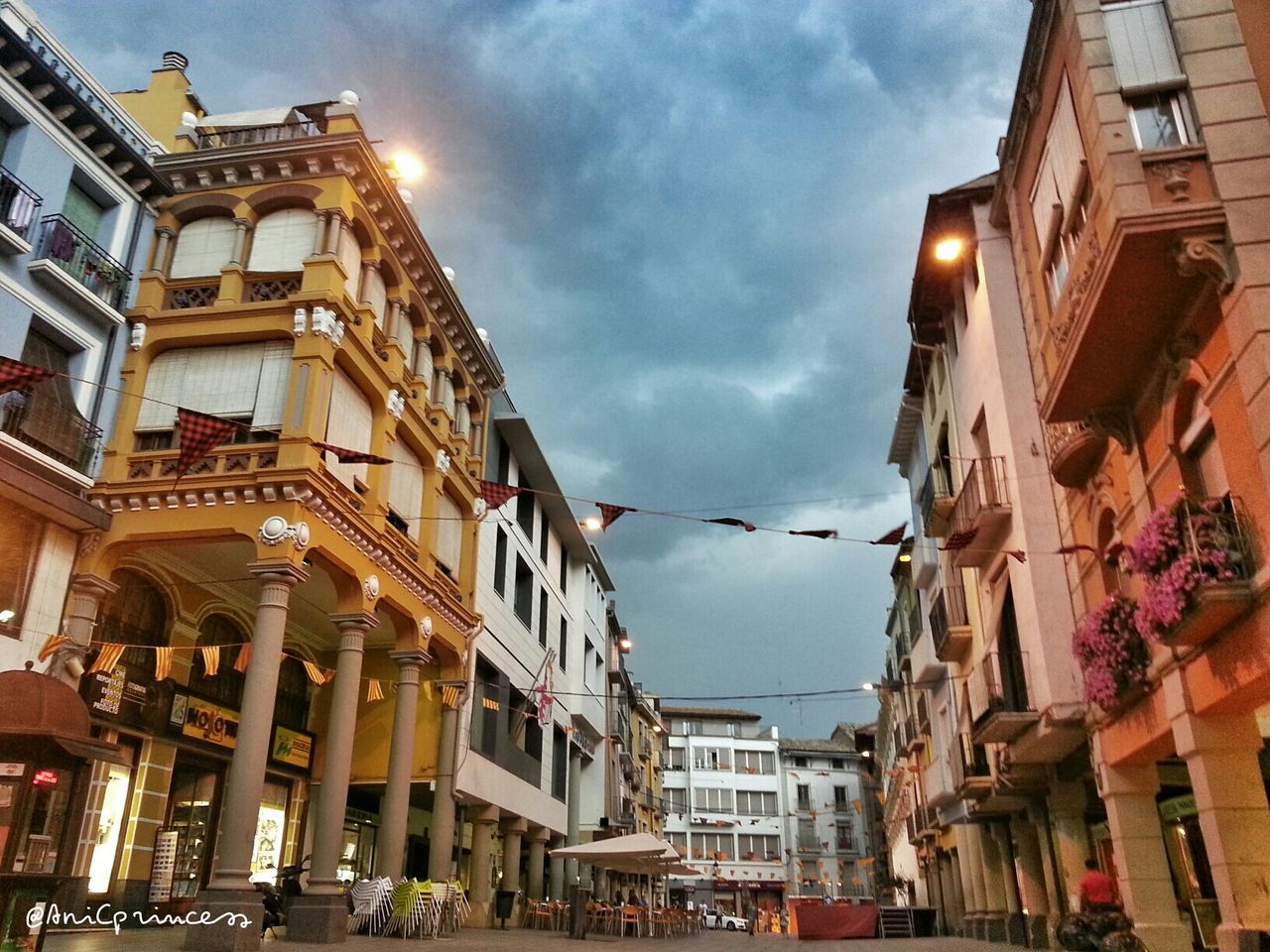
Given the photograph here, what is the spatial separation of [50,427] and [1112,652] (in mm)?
16163

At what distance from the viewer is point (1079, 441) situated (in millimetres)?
13125

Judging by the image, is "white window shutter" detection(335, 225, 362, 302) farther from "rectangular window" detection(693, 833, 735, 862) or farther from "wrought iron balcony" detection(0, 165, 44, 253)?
"rectangular window" detection(693, 833, 735, 862)

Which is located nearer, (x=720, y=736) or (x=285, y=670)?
(x=285, y=670)

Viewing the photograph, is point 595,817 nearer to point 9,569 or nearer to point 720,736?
point 9,569

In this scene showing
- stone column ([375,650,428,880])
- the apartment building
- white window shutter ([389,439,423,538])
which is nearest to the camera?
the apartment building

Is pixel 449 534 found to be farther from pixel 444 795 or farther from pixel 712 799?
pixel 712 799

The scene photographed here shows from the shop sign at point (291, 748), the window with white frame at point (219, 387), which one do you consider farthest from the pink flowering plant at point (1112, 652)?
the shop sign at point (291, 748)

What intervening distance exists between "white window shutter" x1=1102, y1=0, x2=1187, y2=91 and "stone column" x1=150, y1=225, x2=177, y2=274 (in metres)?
16.5

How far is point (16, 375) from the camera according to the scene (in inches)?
465

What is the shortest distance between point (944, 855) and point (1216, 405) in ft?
92.0

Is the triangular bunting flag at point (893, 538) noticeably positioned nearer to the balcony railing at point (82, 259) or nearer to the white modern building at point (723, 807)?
the balcony railing at point (82, 259)

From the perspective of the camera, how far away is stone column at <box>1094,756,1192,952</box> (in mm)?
12273

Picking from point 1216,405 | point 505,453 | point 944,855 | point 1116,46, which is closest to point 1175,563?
point 1216,405

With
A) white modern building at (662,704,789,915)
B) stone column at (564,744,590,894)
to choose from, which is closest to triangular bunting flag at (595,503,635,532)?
stone column at (564,744,590,894)
